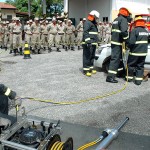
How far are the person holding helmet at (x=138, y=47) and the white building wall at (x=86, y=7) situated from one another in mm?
16649

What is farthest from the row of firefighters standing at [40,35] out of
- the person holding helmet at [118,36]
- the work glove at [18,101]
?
the work glove at [18,101]

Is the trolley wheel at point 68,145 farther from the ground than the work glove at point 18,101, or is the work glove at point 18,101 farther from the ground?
the work glove at point 18,101

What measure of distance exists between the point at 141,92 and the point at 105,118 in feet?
6.64

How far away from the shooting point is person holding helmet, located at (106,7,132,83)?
280 inches

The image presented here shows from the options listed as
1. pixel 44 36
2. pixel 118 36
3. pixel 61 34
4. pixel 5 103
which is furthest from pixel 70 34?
pixel 5 103

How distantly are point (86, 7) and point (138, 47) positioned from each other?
20.3m

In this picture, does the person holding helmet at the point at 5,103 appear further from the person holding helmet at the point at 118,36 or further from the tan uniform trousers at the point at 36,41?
the tan uniform trousers at the point at 36,41

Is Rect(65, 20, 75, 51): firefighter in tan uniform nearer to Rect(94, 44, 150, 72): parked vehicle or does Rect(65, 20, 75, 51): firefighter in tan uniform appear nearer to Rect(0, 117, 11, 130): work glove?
Rect(94, 44, 150, 72): parked vehicle

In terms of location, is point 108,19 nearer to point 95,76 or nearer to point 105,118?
point 95,76

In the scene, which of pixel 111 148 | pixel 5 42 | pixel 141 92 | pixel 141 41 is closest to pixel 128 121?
pixel 111 148

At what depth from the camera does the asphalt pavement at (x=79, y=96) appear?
4.89 m

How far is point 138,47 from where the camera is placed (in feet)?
23.3

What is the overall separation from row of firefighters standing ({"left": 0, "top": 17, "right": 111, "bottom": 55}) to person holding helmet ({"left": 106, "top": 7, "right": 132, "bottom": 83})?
7062mm

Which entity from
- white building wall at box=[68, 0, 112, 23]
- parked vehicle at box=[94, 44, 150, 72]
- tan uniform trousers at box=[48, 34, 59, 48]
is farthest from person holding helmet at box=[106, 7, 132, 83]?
white building wall at box=[68, 0, 112, 23]
